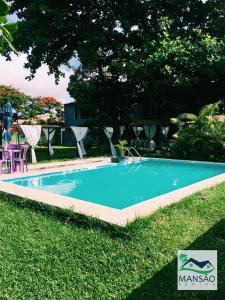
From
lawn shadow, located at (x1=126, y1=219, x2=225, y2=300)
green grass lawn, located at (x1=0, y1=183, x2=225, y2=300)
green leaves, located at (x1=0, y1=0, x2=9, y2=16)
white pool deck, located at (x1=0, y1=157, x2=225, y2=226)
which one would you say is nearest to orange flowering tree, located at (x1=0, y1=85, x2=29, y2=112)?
white pool deck, located at (x1=0, y1=157, x2=225, y2=226)

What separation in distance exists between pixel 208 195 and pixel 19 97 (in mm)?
30965

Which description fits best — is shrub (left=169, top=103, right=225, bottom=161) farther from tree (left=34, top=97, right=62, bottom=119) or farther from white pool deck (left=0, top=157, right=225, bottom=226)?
tree (left=34, top=97, right=62, bottom=119)

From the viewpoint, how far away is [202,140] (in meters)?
14.8

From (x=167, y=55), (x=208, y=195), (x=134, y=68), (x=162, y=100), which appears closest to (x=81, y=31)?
(x=134, y=68)

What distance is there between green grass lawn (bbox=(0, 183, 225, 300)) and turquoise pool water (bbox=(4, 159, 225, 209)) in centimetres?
255

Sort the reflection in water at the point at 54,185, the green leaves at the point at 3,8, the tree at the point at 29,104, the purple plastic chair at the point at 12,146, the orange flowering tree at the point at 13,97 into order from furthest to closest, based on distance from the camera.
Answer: the tree at the point at 29,104 < the orange flowering tree at the point at 13,97 < the purple plastic chair at the point at 12,146 < the reflection in water at the point at 54,185 < the green leaves at the point at 3,8

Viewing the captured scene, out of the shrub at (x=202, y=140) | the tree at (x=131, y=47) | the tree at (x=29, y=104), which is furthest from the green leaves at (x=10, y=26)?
the tree at (x=29, y=104)

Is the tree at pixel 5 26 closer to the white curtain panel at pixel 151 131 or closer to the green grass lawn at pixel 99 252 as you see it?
the green grass lawn at pixel 99 252

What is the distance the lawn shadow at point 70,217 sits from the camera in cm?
433

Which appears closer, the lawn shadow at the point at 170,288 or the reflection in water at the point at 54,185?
the lawn shadow at the point at 170,288

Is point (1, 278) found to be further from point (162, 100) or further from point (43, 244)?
point (162, 100)

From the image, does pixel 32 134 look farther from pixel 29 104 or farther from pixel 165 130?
pixel 29 104

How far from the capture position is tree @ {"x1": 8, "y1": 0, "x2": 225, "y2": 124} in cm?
1673

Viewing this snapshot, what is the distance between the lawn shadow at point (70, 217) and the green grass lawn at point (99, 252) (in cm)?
2
